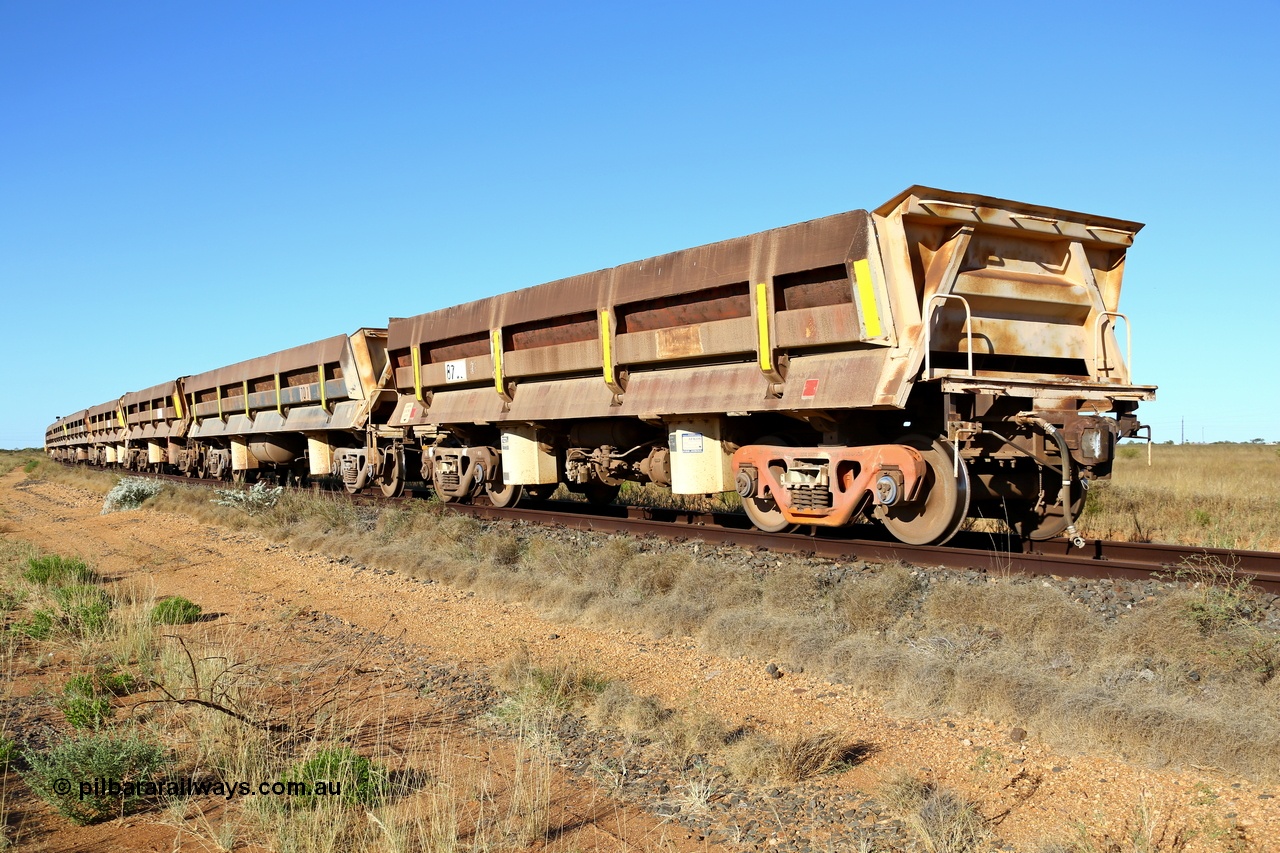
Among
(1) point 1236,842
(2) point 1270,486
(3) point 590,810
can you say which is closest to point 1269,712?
(1) point 1236,842

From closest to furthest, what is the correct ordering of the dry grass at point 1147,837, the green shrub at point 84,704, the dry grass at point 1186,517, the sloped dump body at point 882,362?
the dry grass at point 1147,837 < the green shrub at point 84,704 < the sloped dump body at point 882,362 < the dry grass at point 1186,517

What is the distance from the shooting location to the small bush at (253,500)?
15.4 meters

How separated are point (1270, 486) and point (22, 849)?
1988 cm

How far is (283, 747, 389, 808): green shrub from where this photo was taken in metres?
3.89

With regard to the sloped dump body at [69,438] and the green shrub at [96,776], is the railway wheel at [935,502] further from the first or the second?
the sloped dump body at [69,438]

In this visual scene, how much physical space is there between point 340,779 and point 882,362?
5099mm

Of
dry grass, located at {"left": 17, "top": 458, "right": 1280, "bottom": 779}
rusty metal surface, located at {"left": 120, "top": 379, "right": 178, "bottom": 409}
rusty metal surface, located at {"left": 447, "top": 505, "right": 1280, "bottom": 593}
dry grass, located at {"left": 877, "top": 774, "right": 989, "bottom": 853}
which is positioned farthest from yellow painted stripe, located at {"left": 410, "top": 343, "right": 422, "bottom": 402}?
rusty metal surface, located at {"left": 120, "top": 379, "right": 178, "bottom": 409}

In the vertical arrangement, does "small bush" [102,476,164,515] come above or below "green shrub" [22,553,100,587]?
above

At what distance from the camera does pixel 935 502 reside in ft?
25.6

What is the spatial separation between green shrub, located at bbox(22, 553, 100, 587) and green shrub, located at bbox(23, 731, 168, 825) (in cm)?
573

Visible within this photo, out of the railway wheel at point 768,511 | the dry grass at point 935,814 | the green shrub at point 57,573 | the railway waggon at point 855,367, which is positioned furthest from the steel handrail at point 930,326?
the green shrub at point 57,573

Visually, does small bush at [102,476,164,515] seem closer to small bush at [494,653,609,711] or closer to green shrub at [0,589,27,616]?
green shrub at [0,589,27,616]

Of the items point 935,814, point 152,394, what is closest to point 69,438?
point 152,394

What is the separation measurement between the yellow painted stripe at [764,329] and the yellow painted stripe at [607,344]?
88.8 inches
